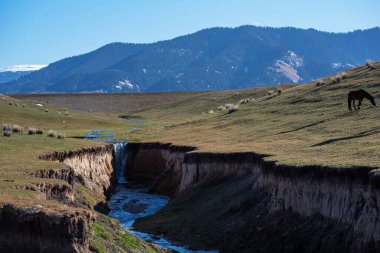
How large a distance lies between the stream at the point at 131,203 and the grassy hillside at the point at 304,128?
508 cm

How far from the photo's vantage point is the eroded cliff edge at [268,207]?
25859 millimetres

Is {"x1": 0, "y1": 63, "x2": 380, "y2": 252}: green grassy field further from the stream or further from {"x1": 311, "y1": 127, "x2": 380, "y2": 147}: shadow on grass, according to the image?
the stream

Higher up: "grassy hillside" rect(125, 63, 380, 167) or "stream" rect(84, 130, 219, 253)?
"grassy hillside" rect(125, 63, 380, 167)

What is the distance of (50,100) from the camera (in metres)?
158

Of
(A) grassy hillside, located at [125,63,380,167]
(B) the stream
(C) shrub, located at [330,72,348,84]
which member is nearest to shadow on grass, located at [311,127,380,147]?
(A) grassy hillside, located at [125,63,380,167]

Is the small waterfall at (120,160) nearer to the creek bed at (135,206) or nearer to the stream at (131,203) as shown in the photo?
the stream at (131,203)

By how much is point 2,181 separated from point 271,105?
4742cm

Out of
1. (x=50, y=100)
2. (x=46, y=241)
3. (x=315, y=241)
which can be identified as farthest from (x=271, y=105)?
(x=50, y=100)

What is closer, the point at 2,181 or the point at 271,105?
the point at 2,181

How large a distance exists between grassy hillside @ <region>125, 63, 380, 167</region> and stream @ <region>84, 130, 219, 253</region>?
508 cm

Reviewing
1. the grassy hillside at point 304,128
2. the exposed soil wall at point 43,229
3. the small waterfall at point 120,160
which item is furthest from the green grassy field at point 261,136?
the small waterfall at point 120,160

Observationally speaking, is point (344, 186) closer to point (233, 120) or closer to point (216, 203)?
point (216, 203)

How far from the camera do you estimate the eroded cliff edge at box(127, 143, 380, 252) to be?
25.9 meters

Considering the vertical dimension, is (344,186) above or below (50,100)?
below
